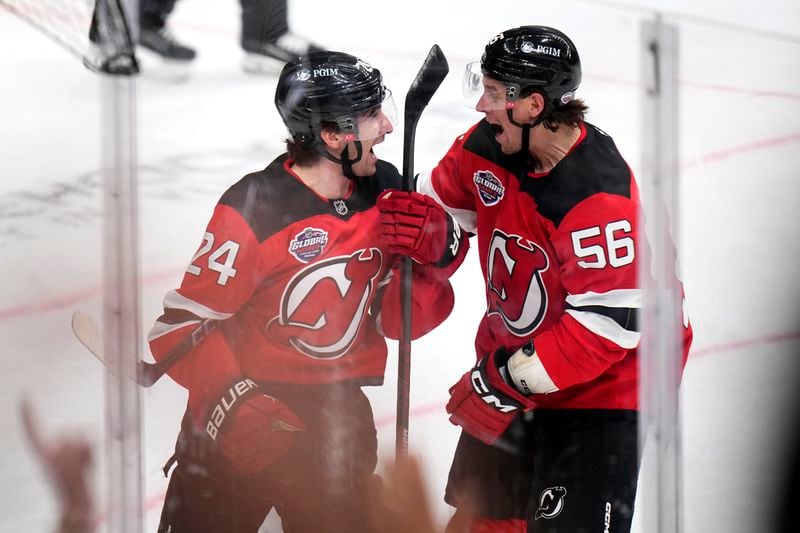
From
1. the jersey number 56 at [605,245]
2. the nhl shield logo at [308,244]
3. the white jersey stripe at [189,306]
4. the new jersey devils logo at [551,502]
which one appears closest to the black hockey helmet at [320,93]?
the nhl shield logo at [308,244]

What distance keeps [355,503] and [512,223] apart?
45cm

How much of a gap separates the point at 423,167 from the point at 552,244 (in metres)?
0.23

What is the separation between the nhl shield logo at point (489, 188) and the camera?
130 cm

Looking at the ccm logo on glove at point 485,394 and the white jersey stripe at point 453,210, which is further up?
the white jersey stripe at point 453,210

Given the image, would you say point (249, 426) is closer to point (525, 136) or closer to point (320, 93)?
point (320, 93)

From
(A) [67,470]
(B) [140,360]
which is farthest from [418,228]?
(A) [67,470]

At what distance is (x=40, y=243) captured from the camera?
988 millimetres

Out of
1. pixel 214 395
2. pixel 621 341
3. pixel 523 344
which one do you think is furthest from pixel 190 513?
pixel 621 341

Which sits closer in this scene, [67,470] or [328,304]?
[67,470]

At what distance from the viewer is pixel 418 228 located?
4.07 ft

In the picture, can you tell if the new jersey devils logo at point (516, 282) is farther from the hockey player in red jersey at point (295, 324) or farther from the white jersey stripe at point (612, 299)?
the hockey player in red jersey at point (295, 324)

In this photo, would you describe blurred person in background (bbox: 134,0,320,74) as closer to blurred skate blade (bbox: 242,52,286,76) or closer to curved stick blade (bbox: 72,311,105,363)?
blurred skate blade (bbox: 242,52,286,76)

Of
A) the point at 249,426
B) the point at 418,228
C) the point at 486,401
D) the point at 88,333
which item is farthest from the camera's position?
the point at 486,401

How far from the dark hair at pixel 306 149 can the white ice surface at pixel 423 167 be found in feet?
0.05
